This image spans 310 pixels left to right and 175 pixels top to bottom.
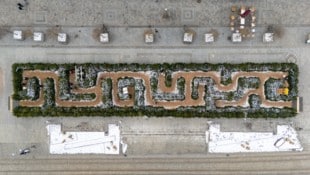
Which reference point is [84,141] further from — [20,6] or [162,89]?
[20,6]

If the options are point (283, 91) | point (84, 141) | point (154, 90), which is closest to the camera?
point (283, 91)

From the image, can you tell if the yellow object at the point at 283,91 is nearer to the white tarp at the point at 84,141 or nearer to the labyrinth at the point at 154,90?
the labyrinth at the point at 154,90

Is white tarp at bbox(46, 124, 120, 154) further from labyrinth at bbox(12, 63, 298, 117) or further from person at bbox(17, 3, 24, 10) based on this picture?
person at bbox(17, 3, 24, 10)

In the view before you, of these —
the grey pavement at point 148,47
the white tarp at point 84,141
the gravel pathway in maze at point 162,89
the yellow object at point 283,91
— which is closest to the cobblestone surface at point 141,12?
the grey pavement at point 148,47

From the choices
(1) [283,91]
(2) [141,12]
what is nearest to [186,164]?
(1) [283,91]

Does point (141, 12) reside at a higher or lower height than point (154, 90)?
higher

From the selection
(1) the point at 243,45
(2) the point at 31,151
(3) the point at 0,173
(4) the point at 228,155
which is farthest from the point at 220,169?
(3) the point at 0,173

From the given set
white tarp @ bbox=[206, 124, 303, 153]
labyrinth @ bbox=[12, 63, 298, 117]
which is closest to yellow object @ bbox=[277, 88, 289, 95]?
labyrinth @ bbox=[12, 63, 298, 117]
